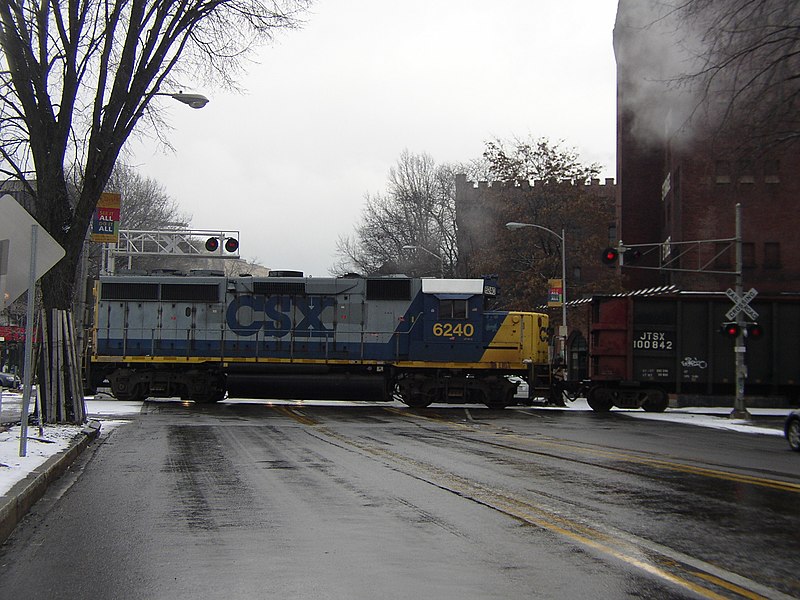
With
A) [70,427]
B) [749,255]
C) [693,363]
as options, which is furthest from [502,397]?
[749,255]

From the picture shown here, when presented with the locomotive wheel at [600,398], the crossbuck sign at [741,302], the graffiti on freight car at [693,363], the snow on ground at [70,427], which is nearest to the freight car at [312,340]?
the locomotive wheel at [600,398]

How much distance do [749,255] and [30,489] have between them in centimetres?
3706

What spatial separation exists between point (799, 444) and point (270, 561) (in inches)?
481

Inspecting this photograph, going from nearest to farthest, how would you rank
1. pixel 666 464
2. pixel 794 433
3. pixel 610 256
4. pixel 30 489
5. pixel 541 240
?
1. pixel 30 489
2. pixel 666 464
3. pixel 794 433
4. pixel 610 256
5. pixel 541 240

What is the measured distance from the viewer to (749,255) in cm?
4009

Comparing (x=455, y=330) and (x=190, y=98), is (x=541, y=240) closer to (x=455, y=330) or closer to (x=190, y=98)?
(x=455, y=330)

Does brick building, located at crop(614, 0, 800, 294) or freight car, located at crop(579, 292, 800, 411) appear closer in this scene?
freight car, located at crop(579, 292, 800, 411)

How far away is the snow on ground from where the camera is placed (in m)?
10.5

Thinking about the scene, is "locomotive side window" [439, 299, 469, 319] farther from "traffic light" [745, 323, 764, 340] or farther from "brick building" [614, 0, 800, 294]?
"brick building" [614, 0, 800, 294]

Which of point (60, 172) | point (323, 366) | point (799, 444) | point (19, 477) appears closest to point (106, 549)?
point (19, 477)

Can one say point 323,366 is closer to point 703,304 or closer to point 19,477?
point 703,304

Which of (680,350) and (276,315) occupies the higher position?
(276,315)

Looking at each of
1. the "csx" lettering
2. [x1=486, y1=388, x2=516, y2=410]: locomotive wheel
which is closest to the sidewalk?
the "csx" lettering

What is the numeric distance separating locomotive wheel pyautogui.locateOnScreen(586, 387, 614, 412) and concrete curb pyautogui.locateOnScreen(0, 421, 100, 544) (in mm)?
18124
